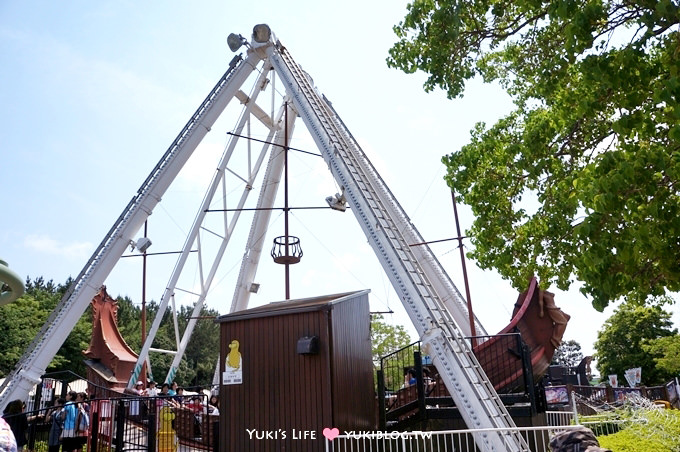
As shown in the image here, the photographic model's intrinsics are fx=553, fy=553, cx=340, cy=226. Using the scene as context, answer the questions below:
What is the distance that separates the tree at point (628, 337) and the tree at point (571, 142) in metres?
45.6

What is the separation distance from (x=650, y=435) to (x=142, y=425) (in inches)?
384

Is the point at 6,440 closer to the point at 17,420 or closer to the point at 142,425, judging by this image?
the point at 17,420

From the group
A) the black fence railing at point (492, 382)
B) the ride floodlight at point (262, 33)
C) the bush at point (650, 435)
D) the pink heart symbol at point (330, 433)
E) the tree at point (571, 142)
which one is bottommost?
the bush at point (650, 435)

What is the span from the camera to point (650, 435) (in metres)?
8.79

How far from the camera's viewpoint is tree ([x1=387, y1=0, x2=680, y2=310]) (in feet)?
17.7

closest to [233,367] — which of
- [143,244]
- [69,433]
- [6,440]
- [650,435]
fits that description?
[69,433]

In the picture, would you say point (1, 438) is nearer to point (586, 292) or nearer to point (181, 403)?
point (586, 292)

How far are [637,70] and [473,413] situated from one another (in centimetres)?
493

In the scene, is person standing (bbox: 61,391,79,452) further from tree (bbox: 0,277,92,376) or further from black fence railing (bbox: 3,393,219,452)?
tree (bbox: 0,277,92,376)

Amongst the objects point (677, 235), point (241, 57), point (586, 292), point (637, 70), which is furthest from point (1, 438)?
point (241, 57)

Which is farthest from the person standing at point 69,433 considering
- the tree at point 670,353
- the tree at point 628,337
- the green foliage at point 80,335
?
the tree at point 628,337

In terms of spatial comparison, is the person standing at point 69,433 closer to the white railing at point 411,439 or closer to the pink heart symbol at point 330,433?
the white railing at point 411,439

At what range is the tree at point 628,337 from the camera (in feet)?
158

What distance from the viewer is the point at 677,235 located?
540cm
